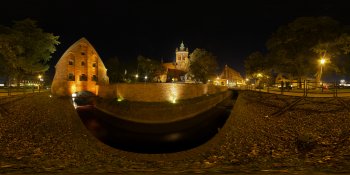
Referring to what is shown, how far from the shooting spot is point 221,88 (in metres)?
63.0

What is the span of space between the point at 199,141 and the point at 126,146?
6579mm

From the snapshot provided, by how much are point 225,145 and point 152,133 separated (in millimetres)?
15582

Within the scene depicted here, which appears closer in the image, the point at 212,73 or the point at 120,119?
the point at 120,119

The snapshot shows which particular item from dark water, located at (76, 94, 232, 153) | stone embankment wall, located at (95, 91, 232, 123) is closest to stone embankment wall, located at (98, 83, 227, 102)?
stone embankment wall, located at (95, 91, 232, 123)

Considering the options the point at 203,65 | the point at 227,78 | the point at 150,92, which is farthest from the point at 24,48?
the point at 227,78

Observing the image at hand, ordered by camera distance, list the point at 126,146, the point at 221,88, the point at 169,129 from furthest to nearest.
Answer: the point at 221,88 → the point at 169,129 → the point at 126,146

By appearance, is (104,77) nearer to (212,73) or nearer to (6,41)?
(6,41)

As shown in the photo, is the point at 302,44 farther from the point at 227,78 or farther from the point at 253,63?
the point at 227,78

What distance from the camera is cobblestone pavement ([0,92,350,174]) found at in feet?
29.4

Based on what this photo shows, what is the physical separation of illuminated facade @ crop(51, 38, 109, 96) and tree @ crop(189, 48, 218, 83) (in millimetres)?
25265

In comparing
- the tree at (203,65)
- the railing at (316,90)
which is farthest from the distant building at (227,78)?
the railing at (316,90)

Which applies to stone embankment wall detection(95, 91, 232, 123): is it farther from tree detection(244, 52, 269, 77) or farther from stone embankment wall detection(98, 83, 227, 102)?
tree detection(244, 52, 269, 77)

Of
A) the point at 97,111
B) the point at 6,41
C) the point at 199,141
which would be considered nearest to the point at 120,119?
the point at 97,111

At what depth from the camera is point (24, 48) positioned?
4303cm
